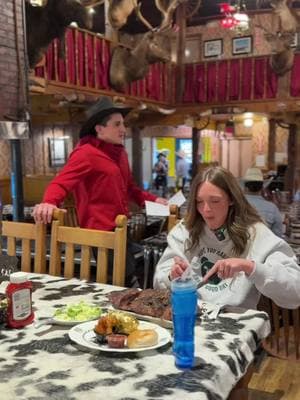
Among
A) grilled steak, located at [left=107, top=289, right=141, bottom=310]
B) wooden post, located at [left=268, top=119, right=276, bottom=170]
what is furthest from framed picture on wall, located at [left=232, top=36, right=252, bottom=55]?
grilled steak, located at [left=107, top=289, right=141, bottom=310]

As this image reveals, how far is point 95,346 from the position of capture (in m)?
1.31

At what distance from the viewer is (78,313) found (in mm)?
1544

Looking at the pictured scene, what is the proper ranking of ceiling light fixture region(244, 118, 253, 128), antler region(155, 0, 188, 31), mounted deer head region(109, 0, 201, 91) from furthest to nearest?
ceiling light fixture region(244, 118, 253, 128) → mounted deer head region(109, 0, 201, 91) → antler region(155, 0, 188, 31)

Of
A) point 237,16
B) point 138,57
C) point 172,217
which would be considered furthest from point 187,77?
point 172,217

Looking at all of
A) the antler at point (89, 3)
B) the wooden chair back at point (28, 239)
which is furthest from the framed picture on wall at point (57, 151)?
the wooden chair back at point (28, 239)

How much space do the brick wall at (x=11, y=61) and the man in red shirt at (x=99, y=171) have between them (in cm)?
194

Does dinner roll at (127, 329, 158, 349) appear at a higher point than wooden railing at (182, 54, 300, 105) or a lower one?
lower

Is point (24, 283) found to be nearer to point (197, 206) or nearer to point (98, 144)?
point (197, 206)

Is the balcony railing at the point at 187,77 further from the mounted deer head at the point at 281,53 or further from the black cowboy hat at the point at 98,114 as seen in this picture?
the black cowboy hat at the point at 98,114

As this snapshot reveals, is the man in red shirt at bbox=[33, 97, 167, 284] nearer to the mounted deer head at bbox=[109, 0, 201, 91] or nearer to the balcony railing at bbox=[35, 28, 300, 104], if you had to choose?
the balcony railing at bbox=[35, 28, 300, 104]

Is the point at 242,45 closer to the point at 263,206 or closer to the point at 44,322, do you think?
the point at 263,206

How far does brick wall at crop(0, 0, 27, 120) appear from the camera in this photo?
433 cm

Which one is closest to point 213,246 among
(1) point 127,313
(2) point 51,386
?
(1) point 127,313

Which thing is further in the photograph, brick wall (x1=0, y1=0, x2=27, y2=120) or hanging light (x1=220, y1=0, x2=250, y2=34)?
hanging light (x1=220, y1=0, x2=250, y2=34)
